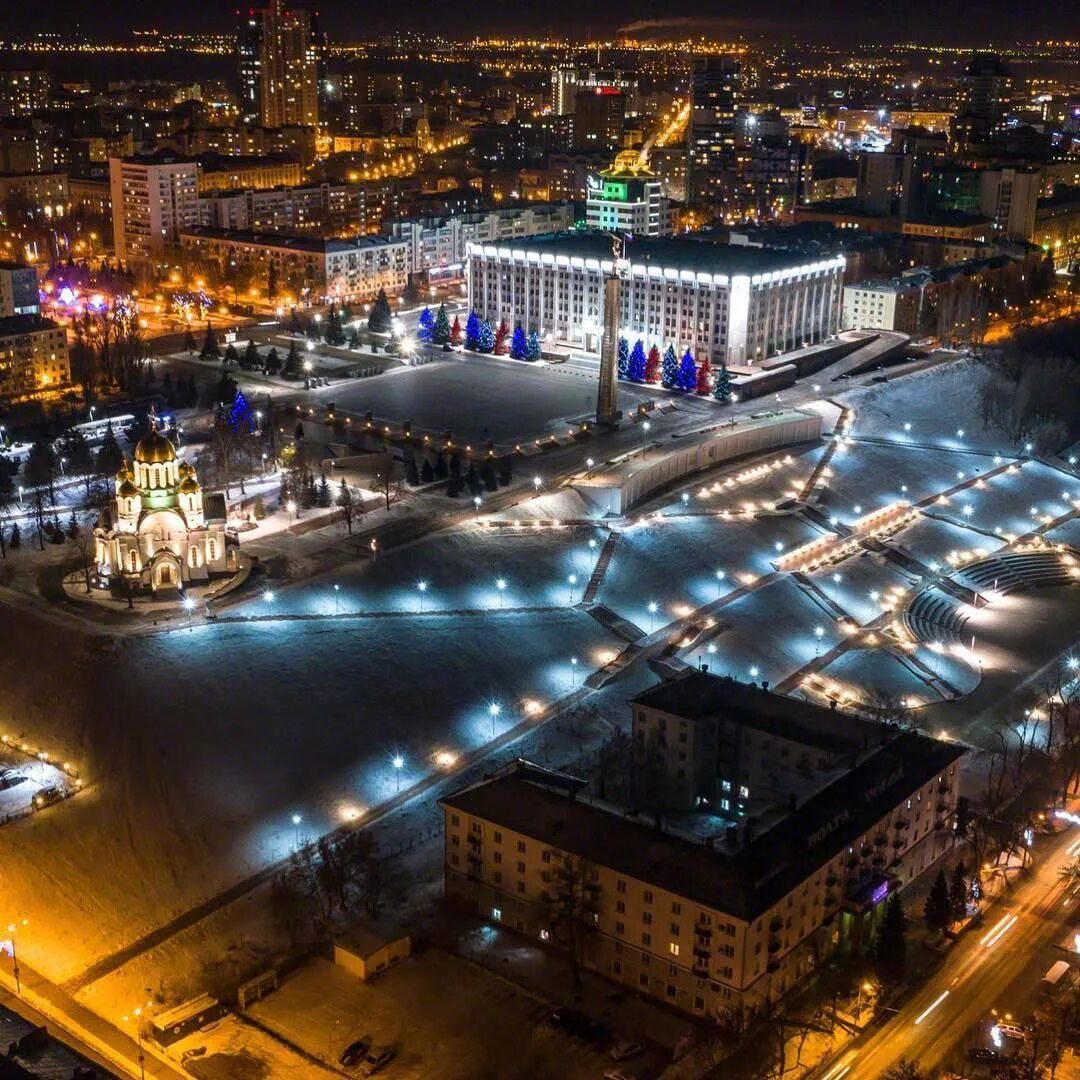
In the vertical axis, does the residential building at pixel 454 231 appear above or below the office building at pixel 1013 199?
below

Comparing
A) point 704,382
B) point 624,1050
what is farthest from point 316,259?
point 624,1050

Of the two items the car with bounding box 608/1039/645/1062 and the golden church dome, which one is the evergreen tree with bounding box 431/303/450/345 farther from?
the car with bounding box 608/1039/645/1062

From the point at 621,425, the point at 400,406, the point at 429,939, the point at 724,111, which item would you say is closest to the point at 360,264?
the point at 400,406

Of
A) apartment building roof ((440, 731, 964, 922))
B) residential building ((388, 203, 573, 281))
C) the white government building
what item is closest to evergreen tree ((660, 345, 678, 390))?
the white government building

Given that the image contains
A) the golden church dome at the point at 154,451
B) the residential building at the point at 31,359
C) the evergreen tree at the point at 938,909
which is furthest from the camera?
the residential building at the point at 31,359

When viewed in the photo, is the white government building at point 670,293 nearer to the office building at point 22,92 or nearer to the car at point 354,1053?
the car at point 354,1053

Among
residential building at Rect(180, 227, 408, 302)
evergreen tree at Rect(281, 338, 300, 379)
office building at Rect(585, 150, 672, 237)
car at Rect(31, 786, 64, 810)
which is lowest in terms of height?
car at Rect(31, 786, 64, 810)

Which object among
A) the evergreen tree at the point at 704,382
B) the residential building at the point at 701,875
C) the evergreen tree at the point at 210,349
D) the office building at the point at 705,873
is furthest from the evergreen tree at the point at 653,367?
the residential building at the point at 701,875
